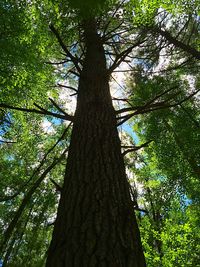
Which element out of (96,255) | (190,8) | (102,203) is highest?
(190,8)

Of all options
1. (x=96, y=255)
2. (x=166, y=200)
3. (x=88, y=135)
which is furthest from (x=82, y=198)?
(x=166, y=200)

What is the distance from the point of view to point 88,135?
336cm

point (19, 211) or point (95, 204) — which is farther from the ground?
point (19, 211)

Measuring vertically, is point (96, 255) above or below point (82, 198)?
below

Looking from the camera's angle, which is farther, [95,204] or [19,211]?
[19,211]

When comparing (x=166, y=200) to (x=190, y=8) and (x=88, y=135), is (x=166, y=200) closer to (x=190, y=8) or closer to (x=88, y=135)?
(x=190, y=8)

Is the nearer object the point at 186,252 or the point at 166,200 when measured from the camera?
the point at 166,200

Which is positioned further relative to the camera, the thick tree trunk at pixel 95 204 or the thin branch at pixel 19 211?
the thin branch at pixel 19 211

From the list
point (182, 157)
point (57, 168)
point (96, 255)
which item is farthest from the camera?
point (57, 168)

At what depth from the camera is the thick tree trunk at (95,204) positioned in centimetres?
200

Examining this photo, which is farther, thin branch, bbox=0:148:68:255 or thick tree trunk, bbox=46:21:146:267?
thin branch, bbox=0:148:68:255

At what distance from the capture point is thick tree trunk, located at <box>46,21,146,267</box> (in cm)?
→ 200

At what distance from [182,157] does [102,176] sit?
317 inches

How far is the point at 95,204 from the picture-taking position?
2.41 meters
